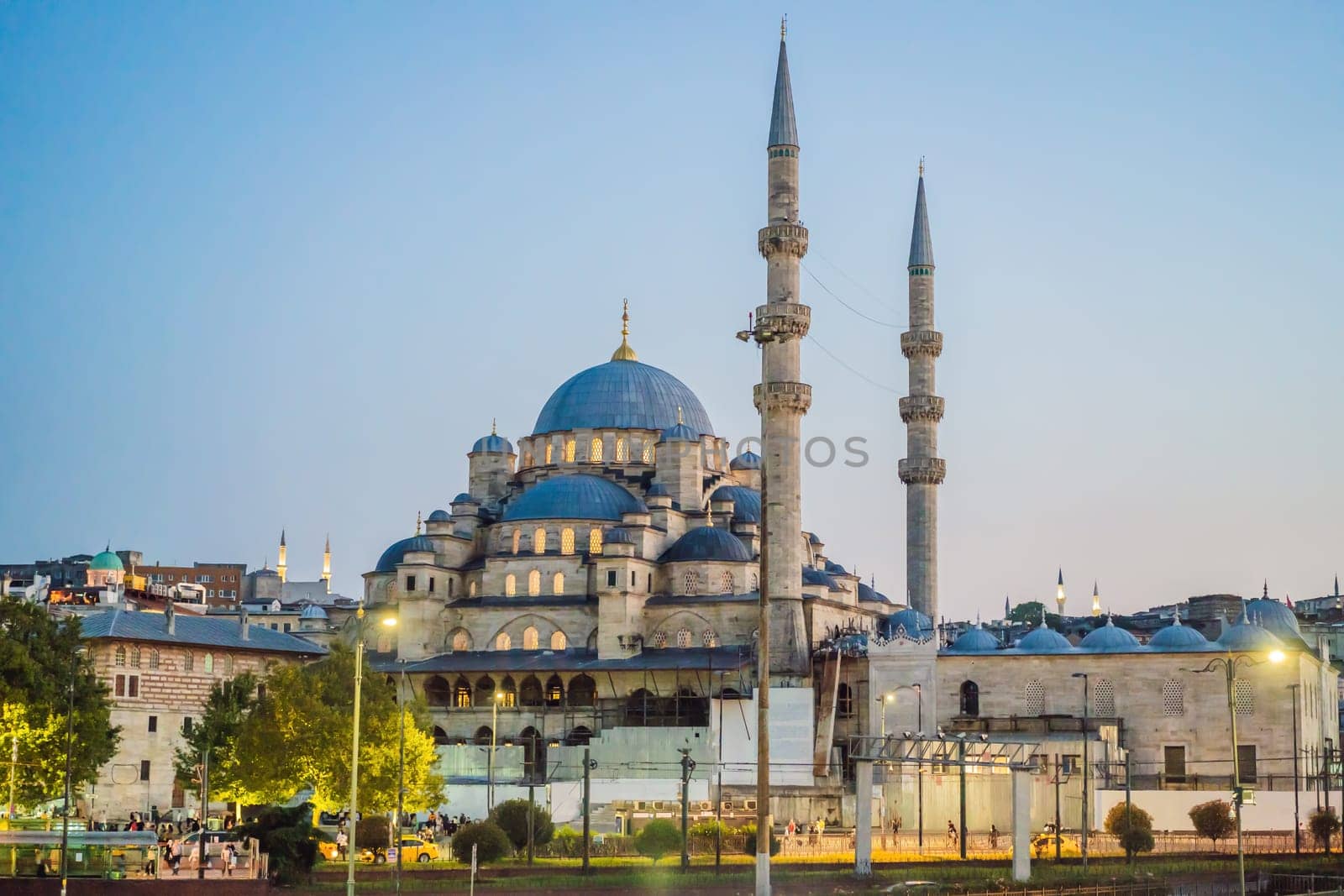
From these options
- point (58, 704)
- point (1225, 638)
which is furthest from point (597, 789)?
point (1225, 638)

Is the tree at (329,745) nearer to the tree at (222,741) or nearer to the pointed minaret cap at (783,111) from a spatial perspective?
the tree at (222,741)

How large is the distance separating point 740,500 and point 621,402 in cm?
596

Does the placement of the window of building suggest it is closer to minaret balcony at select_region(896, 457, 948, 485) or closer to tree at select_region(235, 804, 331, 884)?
minaret balcony at select_region(896, 457, 948, 485)

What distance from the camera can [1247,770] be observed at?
49.2 meters

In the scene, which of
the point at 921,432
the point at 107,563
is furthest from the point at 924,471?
the point at 107,563

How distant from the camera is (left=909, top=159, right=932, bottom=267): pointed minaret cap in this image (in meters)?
60.8

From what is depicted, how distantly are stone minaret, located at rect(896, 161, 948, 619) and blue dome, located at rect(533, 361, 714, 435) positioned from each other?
8598mm

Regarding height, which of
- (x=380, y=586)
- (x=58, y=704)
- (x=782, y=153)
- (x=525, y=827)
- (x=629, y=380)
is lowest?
(x=525, y=827)

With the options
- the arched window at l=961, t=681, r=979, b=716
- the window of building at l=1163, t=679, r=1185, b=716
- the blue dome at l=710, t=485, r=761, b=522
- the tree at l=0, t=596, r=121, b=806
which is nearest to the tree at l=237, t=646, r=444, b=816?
the tree at l=0, t=596, r=121, b=806

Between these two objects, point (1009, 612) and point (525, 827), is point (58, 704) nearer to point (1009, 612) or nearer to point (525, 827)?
point (525, 827)

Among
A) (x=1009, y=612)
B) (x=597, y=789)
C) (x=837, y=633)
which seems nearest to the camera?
(x=597, y=789)

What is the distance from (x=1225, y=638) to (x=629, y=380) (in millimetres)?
23934

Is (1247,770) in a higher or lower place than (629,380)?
lower

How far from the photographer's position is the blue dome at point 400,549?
197 feet
